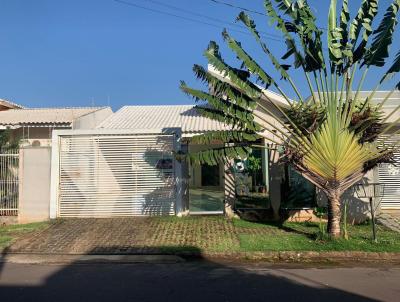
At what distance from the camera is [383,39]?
10.2 meters

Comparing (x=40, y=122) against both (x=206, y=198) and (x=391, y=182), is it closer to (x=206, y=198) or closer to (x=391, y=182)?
(x=206, y=198)

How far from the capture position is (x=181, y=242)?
11.1 m

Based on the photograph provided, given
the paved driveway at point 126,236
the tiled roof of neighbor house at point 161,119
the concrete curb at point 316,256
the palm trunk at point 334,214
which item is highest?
the tiled roof of neighbor house at point 161,119

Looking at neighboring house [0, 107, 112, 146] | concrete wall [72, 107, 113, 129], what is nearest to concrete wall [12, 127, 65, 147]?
neighboring house [0, 107, 112, 146]

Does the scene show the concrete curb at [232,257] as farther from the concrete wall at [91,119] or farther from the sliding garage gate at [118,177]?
the concrete wall at [91,119]

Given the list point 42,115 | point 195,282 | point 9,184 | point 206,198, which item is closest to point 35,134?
point 42,115

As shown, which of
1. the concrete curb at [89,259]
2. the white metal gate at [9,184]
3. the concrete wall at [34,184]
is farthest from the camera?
the white metal gate at [9,184]

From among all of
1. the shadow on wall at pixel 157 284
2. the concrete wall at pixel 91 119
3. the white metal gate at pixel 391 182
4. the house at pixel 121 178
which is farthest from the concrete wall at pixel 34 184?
the white metal gate at pixel 391 182

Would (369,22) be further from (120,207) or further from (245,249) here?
(120,207)

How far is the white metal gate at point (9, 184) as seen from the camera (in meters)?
14.4

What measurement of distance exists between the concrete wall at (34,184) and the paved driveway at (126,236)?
95 centimetres

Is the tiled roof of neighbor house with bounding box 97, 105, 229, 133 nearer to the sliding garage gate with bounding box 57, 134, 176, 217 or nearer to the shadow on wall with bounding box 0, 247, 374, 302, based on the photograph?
the sliding garage gate with bounding box 57, 134, 176, 217

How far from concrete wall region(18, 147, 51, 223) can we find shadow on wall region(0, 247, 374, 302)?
5084 mm

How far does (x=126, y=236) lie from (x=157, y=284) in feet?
14.8
